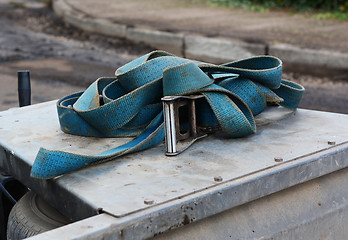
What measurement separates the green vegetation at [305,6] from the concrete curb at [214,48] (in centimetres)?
219

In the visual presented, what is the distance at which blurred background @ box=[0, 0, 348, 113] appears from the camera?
568cm

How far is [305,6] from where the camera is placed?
28.6 feet

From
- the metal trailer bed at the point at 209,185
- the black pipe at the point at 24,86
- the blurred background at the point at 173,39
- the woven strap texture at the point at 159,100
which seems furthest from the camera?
the blurred background at the point at 173,39

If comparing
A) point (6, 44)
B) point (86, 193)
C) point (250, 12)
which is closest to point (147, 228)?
point (86, 193)

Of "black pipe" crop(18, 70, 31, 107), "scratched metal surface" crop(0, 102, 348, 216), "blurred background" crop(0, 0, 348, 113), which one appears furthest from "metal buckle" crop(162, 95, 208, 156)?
"blurred background" crop(0, 0, 348, 113)

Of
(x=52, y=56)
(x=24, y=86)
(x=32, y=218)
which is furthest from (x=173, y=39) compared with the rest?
(x=32, y=218)

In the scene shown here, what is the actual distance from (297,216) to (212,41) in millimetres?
5231

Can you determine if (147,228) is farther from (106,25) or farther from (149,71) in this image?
(106,25)

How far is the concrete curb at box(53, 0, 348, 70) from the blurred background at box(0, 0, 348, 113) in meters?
0.01

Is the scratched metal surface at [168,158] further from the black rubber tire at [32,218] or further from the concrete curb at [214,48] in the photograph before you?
the concrete curb at [214,48]

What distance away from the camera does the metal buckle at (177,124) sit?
160 cm

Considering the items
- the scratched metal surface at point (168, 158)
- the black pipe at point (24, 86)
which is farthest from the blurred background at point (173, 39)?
the scratched metal surface at point (168, 158)

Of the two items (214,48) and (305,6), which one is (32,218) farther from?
(305,6)

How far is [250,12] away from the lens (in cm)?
886
